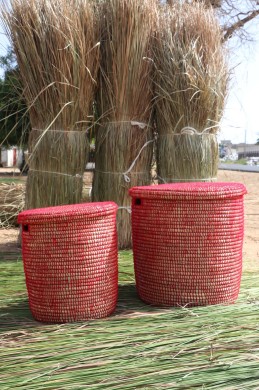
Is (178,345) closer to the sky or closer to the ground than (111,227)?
closer to the ground

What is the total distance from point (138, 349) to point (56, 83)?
72.4 inches

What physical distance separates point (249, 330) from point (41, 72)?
1.97m

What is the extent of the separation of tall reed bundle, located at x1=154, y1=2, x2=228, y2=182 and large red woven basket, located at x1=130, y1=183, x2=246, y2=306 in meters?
1.05

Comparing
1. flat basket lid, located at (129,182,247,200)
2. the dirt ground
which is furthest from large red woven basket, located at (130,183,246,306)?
the dirt ground

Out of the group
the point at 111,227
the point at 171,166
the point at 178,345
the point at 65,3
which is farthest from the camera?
the point at 171,166

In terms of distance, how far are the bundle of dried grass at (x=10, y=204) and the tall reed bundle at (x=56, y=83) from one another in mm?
1410

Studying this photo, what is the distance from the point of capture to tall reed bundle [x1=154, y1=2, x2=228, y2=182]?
9.87 feet

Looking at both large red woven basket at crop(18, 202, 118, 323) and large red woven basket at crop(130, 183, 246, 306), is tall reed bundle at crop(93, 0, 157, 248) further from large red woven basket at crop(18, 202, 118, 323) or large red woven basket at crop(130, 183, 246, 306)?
large red woven basket at crop(18, 202, 118, 323)

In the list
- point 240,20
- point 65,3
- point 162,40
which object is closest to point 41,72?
point 65,3

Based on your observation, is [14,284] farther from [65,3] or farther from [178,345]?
[65,3]

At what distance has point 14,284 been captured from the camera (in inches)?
98.7

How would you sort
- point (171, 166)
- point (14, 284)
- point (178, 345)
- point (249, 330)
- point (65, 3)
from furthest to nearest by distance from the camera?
point (171, 166) < point (65, 3) < point (14, 284) < point (249, 330) < point (178, 345)

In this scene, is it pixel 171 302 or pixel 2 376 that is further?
pixel 171 302

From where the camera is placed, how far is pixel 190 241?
1986 mm
